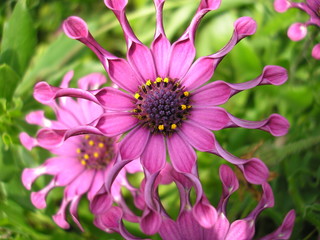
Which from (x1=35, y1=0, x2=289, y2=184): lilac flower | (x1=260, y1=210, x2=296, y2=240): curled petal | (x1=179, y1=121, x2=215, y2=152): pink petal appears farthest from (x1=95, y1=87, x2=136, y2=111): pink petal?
(x1=260, y1=210, x2=296, y2=240): curled petal

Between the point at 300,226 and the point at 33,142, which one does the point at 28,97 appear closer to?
the point at 33,142

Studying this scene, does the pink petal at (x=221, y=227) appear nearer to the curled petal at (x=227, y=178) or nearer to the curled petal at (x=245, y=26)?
the curled petal at (x=227, y=178)

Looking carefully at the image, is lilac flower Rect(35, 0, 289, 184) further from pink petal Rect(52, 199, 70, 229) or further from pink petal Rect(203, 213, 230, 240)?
pink petal Rect(52, 199, 70, 229)

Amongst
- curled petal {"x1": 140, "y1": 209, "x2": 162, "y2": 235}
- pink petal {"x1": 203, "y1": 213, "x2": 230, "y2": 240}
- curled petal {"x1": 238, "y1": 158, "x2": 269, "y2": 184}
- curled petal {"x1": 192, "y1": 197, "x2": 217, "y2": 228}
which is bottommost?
pink petal {"x1": 203, "y1": 213, "x2": 230, "y2": 240}

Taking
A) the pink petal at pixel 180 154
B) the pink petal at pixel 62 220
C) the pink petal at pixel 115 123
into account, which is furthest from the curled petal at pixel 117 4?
the pink petal at pixel 62 220

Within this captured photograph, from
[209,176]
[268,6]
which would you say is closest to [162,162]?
[209,176]

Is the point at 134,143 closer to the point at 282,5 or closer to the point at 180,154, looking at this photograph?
the point at 180,154
